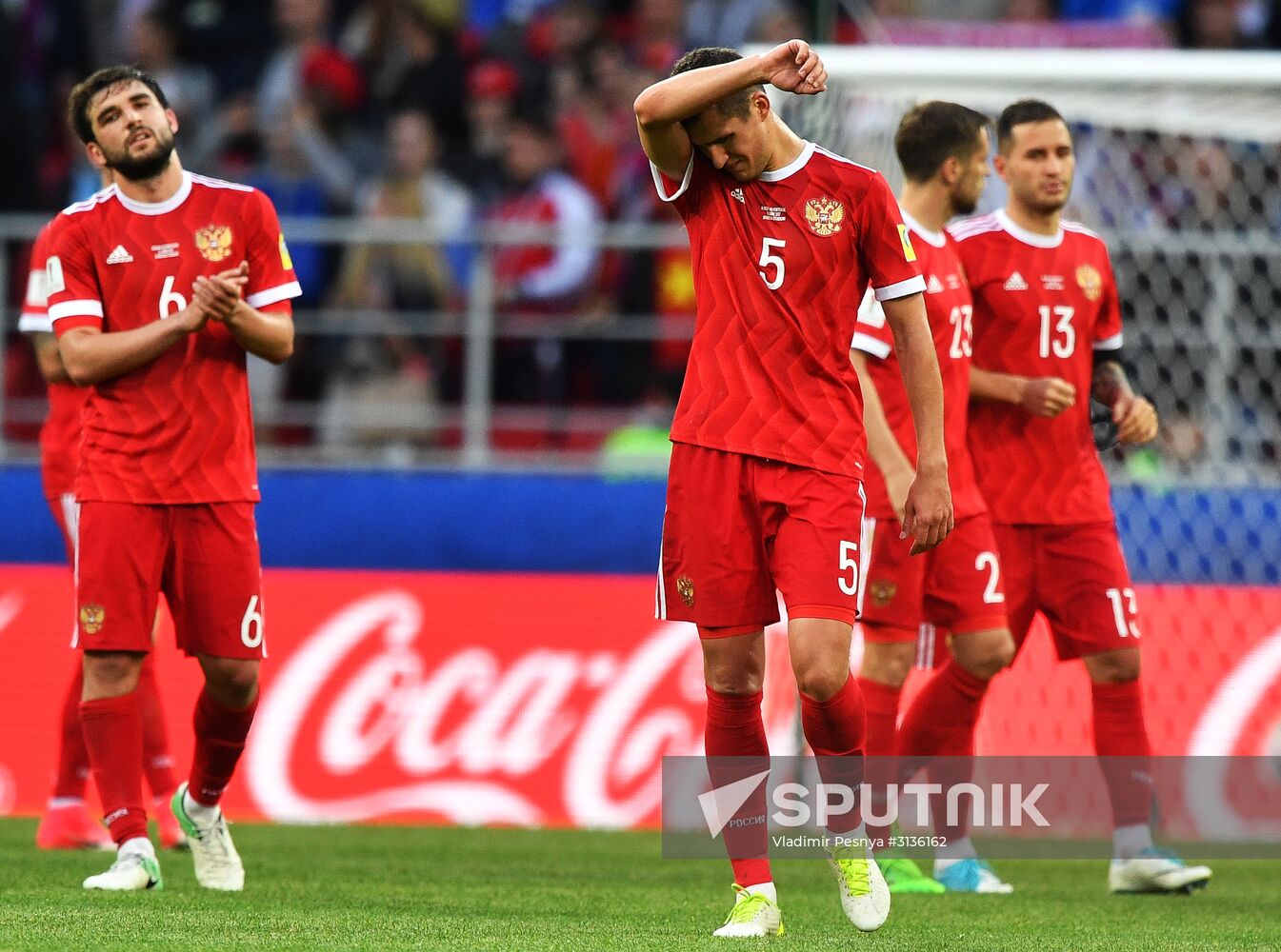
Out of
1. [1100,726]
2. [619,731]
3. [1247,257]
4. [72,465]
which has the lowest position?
[619,731]

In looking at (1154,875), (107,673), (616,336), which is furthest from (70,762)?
(616,336)

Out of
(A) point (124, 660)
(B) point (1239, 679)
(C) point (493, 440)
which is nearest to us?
(A) point (124, 660)

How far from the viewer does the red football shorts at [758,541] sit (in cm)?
518

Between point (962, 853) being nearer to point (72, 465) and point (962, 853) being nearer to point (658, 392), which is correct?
point (72, 465)

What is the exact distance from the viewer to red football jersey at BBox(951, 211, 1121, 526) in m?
6.90

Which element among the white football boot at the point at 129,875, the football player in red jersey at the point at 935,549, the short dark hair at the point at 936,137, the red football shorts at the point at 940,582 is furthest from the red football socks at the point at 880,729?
the white football boot at the point at 129,875

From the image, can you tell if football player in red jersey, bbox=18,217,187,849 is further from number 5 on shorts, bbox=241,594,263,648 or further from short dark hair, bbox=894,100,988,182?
short dark hair, bbox=894,100,988,182

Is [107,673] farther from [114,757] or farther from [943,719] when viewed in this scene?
[943,719]

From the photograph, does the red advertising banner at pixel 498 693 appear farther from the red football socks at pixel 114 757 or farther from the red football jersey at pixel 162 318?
the red football jersey at pixel 162 318

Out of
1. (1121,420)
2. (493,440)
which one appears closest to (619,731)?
(493,440)

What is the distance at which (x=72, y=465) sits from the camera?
7.43 m

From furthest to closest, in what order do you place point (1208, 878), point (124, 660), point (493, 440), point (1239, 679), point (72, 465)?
point (493, 440) < point (1239, 679) < point (72, 465) < point (1208, 878) < point (124, 660)

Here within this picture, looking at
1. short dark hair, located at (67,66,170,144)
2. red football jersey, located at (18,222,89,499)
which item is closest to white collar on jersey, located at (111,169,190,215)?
short dark hair, located at (67,66,170,144)

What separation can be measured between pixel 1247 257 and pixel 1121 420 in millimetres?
4091
